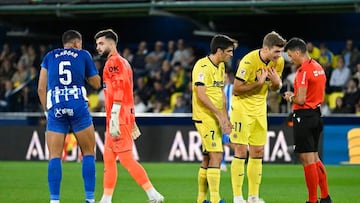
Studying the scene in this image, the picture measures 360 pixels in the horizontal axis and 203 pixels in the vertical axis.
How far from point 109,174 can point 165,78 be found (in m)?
18.0

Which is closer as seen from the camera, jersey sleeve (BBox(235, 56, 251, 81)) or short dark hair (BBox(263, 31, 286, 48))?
short dark hair (BBox(263, 31, 286, 48))

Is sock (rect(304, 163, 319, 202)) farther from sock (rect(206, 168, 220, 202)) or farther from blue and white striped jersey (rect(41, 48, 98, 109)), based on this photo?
blue and white striped jersey (rect(41, 48, 98, 109))

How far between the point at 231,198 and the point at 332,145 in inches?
424

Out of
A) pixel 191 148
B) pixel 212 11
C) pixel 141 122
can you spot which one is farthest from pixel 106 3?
pixel 191 148

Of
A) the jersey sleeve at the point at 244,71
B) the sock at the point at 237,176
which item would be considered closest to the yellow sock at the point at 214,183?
the sock at the point at 237,176

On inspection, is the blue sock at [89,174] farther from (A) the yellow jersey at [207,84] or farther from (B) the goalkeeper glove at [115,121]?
(A) the yellow jersey at [207,84]

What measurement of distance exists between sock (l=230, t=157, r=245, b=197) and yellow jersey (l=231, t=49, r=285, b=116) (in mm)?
750

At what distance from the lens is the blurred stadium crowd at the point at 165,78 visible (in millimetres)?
28663

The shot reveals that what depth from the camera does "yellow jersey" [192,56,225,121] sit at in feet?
44.4

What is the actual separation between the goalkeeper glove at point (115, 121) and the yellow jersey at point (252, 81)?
6.75 feet

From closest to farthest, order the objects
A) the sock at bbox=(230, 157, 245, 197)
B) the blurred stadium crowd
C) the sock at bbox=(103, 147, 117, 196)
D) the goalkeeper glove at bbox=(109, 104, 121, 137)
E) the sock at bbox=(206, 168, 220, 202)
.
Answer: the goalkeeper glove at bbox=(109, 104, 121, 137)
the sock at bbox=(103, 147, 117, 196)
the sock at bbox=(206, 168, 220, 202)
the sock at bbox=(230, 157, 245, 197)
the blurred stadium crowd

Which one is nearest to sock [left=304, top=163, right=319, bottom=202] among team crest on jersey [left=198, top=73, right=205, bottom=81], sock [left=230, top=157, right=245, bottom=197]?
sock [left=230, top=157, right=245, bottom=197]

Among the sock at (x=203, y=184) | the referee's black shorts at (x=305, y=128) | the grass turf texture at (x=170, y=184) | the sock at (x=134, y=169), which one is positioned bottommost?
the grass turf texture at (x=170, y=184)

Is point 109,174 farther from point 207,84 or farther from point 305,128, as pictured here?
point 305,128
